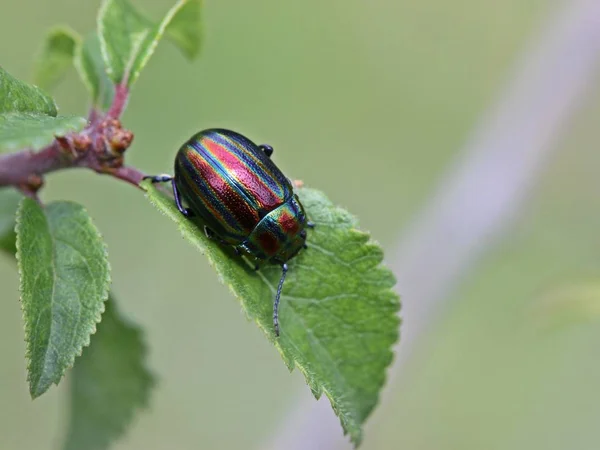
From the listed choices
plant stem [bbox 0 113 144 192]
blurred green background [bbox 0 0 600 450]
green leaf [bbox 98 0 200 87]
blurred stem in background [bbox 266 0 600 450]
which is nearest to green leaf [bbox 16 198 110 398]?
plant stem [bbox 0 113 144 192]

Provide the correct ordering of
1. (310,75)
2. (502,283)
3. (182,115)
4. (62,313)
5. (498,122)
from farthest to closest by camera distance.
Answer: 1. (310,75)
2. (182,115)
3. (502,283)
4. (498,122)
5. (62,313)

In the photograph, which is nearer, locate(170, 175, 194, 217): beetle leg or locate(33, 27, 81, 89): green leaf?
locate(170, 175, 194, 217): beetle leg

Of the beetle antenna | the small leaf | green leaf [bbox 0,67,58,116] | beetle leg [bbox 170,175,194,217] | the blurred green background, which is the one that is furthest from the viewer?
the blurred green background

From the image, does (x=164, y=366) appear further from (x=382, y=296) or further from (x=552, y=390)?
(x=382, y=296)

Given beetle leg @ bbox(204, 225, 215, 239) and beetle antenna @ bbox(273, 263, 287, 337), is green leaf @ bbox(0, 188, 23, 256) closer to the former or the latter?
beetle leg @ bbox(204, 225, 215, 239)

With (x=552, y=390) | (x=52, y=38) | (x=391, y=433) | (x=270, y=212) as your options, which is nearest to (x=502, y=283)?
(x=552, y=390)

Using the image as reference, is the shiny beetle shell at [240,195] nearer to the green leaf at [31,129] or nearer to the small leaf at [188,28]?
the small leaf at [188,28]
